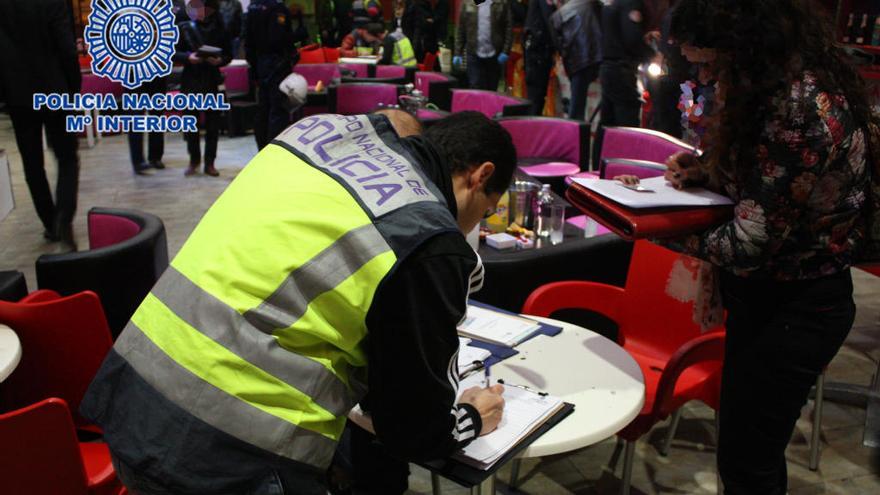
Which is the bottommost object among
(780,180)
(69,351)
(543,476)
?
(543,476)

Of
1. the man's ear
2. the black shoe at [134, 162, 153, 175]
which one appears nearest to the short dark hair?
the man's ear

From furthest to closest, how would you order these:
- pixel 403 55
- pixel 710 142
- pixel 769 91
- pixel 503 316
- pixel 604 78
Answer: pixel 403 55
pixel 604 78
pixel 503 316
pixel 710 142
pixel 769 91

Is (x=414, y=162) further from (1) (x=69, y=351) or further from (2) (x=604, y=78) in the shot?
(2) (x=604, y=78)

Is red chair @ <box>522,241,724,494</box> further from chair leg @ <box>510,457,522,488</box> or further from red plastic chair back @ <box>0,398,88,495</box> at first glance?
red plastic chair back @ <box>0,398,88,495</box>

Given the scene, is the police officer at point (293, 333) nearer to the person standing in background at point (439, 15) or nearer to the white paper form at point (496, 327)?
the white paper form at point (496, 327)

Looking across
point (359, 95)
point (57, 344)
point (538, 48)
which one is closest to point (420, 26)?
point (538, 48)

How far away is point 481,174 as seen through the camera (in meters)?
1.46

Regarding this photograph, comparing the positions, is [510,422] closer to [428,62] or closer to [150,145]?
[150,145]

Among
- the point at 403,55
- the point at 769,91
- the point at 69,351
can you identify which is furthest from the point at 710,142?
the point at 403,55

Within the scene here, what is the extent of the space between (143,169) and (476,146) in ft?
20.6

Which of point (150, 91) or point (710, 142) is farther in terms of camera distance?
point (150, 91)

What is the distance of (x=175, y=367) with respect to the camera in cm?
129

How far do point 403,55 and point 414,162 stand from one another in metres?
7.74

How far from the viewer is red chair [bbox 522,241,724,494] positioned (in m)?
2.45
